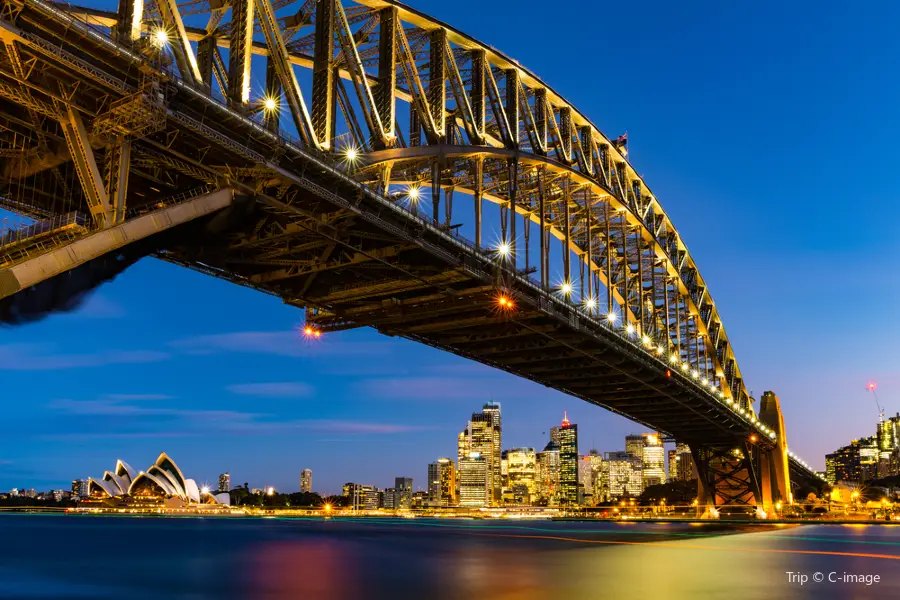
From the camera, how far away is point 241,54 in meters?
26.9

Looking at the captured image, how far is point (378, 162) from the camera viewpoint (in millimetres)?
32250

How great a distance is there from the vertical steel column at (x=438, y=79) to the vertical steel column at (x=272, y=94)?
8.86m

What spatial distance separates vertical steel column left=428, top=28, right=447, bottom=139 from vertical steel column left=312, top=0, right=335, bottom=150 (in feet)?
23.8

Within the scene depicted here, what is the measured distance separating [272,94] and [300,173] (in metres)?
3.11

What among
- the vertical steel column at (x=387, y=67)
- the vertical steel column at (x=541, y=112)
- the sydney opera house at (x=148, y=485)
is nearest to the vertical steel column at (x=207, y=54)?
the vertical steel column at (x=387, y=67)

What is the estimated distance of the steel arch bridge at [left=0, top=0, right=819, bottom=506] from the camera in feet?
73.6

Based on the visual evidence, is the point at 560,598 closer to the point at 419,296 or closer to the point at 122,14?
the point at 122,14

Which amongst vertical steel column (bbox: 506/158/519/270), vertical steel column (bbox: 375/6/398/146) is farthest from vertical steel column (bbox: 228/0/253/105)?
vertical steel column (bbox: 506/158/519/270)

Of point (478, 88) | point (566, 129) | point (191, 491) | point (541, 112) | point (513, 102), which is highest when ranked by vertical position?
point (566, 129)

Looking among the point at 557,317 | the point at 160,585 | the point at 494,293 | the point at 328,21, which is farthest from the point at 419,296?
the point at 160,585

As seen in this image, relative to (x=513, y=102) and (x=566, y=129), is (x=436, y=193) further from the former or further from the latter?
(x=566, y=129)

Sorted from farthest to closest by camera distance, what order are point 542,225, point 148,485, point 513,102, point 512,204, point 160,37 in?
point 148,485
point 542,225
point 513,102
point 512,204
point 160,37

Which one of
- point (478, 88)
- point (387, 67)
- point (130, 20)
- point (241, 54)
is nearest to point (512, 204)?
point (478, 88)

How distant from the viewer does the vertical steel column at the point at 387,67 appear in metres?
34.2
